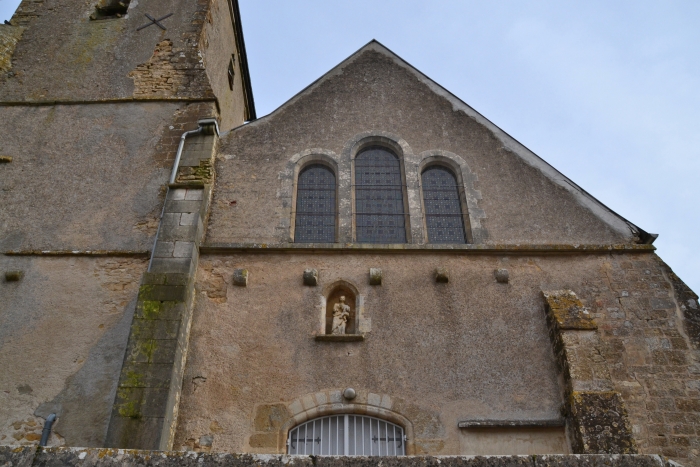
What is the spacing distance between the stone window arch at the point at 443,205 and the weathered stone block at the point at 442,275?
0.85 m

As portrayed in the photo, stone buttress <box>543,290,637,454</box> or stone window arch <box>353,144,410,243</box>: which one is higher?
stone window arch <box>353,144,410,243</box>

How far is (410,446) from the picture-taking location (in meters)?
6.42

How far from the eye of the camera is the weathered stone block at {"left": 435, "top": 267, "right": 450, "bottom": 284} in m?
7.55

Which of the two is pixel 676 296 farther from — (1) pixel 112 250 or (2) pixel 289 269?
(1) pixel 112 250

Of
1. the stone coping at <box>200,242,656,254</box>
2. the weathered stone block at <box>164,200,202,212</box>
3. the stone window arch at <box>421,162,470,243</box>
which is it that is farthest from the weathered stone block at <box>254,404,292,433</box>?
the stone window arch at <box>421,162,470,243</box>

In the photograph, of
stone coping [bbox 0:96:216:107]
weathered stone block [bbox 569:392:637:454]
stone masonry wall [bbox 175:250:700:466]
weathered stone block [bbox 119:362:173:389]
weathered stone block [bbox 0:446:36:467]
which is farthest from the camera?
stone coping [bbox 0:96:216:107]

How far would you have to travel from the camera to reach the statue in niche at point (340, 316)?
7230 mm

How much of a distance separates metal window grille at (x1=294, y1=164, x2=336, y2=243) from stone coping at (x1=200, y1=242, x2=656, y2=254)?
0.54m

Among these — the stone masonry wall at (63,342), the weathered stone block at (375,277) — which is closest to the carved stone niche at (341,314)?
the weathered stone block at (375,277)

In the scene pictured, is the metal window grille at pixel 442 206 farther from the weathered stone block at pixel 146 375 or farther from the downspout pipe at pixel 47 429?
the downspout pipe at pixel 47 429

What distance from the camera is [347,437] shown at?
259 inches

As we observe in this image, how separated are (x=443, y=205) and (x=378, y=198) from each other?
95cm

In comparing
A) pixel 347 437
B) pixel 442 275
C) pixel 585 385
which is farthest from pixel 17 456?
pixel 585 385

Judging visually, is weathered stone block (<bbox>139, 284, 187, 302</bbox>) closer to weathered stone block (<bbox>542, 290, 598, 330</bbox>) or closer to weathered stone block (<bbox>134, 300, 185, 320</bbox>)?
weathered stone block (<bbox>134, 300, 185, 320</bbox>)
